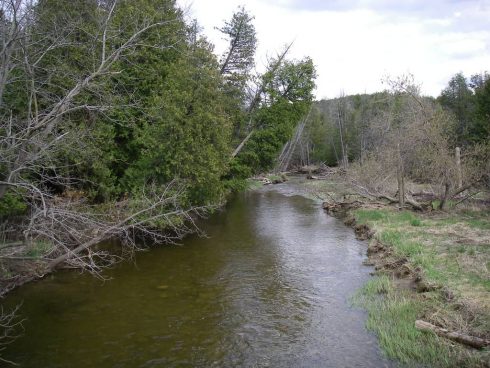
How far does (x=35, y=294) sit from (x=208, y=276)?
4.96 m

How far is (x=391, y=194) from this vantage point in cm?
2488

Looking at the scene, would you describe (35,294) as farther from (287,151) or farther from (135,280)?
(287,151)

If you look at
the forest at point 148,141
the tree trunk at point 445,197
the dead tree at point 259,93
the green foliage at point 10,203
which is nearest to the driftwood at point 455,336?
the forest at point 148,141

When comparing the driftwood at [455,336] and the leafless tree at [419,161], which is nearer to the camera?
the driftwood at [455,336]

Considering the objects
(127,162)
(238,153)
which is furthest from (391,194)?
(127,162)

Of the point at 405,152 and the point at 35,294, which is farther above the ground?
the point at 405,152

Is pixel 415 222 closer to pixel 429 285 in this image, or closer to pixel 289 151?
pixel 429 285

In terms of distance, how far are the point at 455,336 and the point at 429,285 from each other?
2969mm

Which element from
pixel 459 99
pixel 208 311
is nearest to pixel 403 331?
pixel 208 311

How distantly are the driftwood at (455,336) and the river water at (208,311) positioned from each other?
41.2 inches

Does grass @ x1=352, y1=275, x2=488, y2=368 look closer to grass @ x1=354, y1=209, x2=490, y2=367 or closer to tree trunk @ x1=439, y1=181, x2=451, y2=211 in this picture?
grass @ x1=354, y1=209, x2=490, y2=367

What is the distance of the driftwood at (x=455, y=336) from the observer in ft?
24.4

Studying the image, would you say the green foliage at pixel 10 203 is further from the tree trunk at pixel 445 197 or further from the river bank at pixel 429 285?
the tree trunk at pixel 445 197

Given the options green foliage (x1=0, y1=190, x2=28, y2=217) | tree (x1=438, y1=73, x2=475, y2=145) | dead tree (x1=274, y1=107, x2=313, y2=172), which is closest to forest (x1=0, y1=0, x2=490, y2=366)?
green foliage (x1=0, y1=190, x2=28, y2=217)
